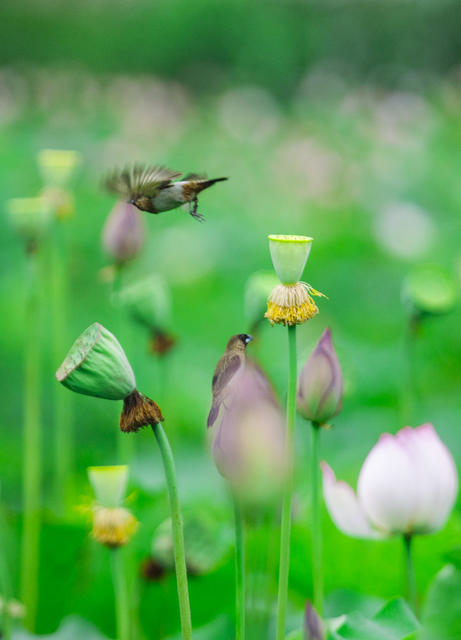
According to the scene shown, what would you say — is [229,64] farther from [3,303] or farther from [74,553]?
[74,553]

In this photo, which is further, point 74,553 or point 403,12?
point 403,12

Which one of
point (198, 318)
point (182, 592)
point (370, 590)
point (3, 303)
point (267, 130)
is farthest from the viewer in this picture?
point (267, 130)

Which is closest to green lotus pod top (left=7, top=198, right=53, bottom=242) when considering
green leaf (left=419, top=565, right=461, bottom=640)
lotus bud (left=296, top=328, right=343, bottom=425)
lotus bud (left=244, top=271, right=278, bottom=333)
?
lotus bud (left=244, top=271, right=278, bottom=333)

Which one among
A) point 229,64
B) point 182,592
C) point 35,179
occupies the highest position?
point 229,64

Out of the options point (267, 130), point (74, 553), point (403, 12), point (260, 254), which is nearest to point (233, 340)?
point (74, 553)

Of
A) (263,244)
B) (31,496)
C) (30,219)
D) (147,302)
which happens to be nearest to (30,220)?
(30,219)

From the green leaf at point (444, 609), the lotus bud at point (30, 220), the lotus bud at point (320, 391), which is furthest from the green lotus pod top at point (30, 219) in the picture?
the green leaf at point (444, 609)
